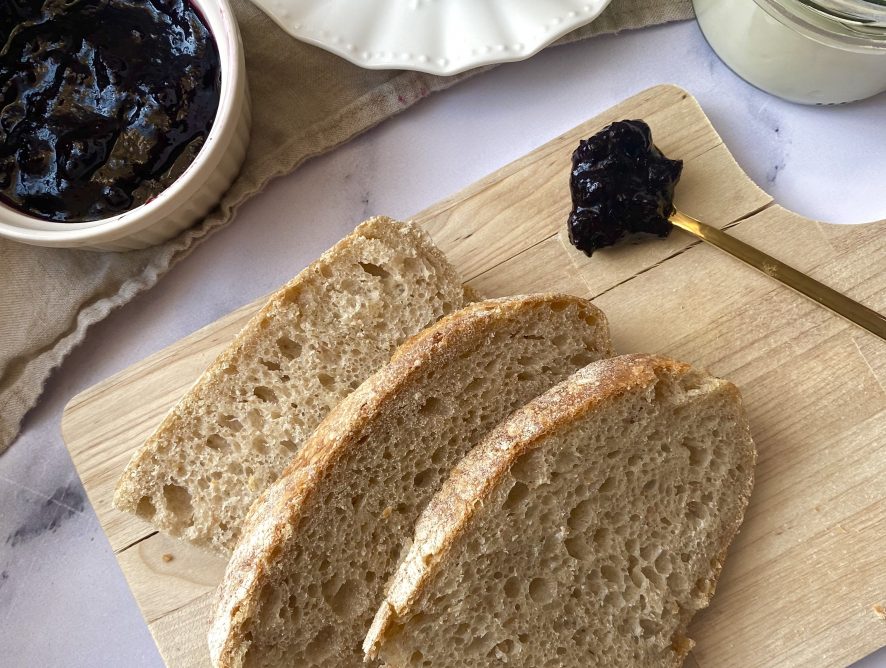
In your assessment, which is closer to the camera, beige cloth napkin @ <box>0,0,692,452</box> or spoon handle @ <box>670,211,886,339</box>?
spoon handle @ <box>670,211,886,339</box>

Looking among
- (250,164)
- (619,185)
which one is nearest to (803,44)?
(619,185)

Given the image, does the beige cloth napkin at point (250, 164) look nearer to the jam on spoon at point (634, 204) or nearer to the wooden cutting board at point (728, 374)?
the wooden cutting board at point (728, 374)

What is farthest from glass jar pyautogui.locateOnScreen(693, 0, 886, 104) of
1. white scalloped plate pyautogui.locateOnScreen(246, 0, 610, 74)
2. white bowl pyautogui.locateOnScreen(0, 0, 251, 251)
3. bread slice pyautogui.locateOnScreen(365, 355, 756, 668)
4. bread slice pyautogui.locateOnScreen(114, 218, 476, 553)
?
white bowl pyautogui.locateOnScreen(0, 0, 251, 251)

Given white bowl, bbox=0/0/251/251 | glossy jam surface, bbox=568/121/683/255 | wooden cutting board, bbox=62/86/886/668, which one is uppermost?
white bowl, bbox=0/0/251/251

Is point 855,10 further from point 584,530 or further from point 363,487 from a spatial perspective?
point 363,487

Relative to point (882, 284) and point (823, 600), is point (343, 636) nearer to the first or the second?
point (823, 600)

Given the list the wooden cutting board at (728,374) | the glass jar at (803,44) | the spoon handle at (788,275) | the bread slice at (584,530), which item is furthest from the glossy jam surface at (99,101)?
the glass jar at (803,44)

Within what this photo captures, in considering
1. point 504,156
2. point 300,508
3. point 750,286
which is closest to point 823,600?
point 750,286

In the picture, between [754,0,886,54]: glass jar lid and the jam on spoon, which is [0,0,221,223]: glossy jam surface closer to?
the jam on spoon
